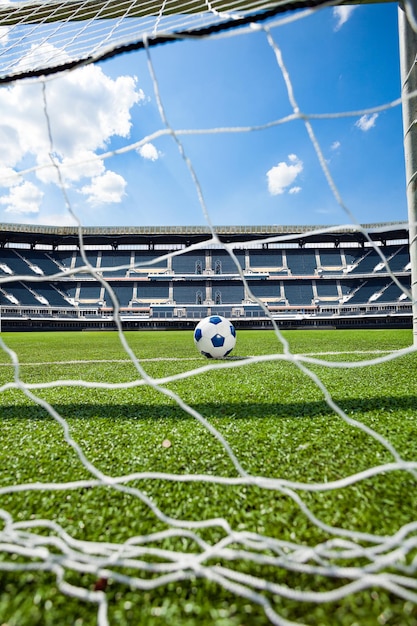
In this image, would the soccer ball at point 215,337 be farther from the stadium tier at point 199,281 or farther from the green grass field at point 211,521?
the stadium tier at point 199,281

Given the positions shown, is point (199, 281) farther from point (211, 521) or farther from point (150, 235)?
point (211, 521)

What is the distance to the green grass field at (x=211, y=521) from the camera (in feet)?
2.10

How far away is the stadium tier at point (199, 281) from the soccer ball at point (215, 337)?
1920 centimetres

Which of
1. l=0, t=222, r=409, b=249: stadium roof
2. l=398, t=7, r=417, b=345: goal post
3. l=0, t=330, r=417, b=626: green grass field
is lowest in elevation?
l=0, t=330, r=417, b=626: green grass field

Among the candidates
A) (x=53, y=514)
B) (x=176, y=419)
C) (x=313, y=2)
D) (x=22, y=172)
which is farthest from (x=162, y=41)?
(x=53, y=514)

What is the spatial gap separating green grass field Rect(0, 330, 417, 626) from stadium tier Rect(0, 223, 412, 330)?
22.1 meters

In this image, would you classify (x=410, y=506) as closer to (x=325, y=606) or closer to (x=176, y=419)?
(x=325, y=606)

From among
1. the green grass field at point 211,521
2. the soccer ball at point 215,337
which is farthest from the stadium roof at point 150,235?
the green grass field at point 211,521

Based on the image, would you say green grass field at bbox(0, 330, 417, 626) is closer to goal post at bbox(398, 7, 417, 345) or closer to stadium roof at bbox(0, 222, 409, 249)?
goal post at bbox(398, 7, 417, 345)

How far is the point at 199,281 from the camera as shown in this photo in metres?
26.9

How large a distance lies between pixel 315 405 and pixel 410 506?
960 mm

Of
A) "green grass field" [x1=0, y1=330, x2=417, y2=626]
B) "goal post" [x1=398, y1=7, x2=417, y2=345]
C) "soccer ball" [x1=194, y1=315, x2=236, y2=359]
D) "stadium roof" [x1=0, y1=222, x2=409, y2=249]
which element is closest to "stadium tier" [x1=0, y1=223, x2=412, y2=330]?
"stadium roof" [x1=0, y1=222, x2=409, y2=249]

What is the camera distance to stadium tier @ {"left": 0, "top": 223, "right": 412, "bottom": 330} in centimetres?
2373

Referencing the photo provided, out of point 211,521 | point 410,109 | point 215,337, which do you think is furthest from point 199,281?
point 211,521
